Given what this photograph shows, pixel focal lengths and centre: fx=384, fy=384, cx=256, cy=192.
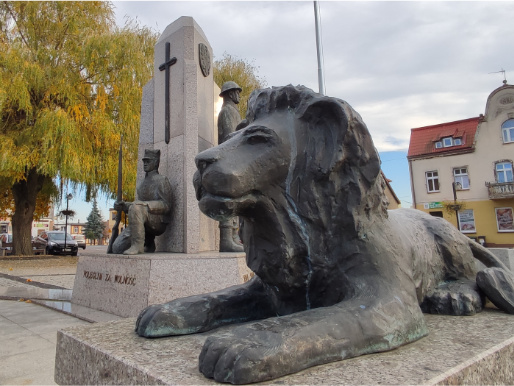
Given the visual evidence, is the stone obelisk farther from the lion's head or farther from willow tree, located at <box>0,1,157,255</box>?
willow tree, located at <box>0,1,157,255</box>

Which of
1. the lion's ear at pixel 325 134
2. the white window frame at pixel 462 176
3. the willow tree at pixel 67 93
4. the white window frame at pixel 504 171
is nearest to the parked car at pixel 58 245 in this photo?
the willow tree at pixel 67 93

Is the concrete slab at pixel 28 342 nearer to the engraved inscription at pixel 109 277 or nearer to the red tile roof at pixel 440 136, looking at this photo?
the engraved inscription at pixel 109 277

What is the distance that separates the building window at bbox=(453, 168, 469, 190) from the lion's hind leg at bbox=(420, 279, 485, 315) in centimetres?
2857

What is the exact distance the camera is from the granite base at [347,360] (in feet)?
3.94

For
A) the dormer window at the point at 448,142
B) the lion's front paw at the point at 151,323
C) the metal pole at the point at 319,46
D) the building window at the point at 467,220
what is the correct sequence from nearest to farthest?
1. the lion's front paw at the point at 151,323
2. the metal pole at the point at 319,46
3. the building window at the point at 467,220
4. the dormer window at the point at 448,142

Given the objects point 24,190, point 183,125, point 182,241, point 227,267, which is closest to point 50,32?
point 24,190

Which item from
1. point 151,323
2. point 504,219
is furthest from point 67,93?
point 504,219

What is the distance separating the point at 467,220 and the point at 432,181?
3.68 meters

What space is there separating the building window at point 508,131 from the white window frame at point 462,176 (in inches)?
124

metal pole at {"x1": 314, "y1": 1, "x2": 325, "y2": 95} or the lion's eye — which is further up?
metal pole at {"x1": 314, "y1": 1, "x2": 325, "y2": 95}

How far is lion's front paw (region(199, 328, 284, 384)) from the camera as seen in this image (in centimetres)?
113

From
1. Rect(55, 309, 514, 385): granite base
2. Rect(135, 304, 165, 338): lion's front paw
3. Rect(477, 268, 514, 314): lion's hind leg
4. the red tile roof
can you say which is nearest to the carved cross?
Rect(55, 309, 514, 385): granite base

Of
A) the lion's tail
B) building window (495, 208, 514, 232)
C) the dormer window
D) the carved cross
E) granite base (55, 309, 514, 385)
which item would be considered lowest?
granite base (55, 309, 514, 385)

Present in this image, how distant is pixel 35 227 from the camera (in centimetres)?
6669
